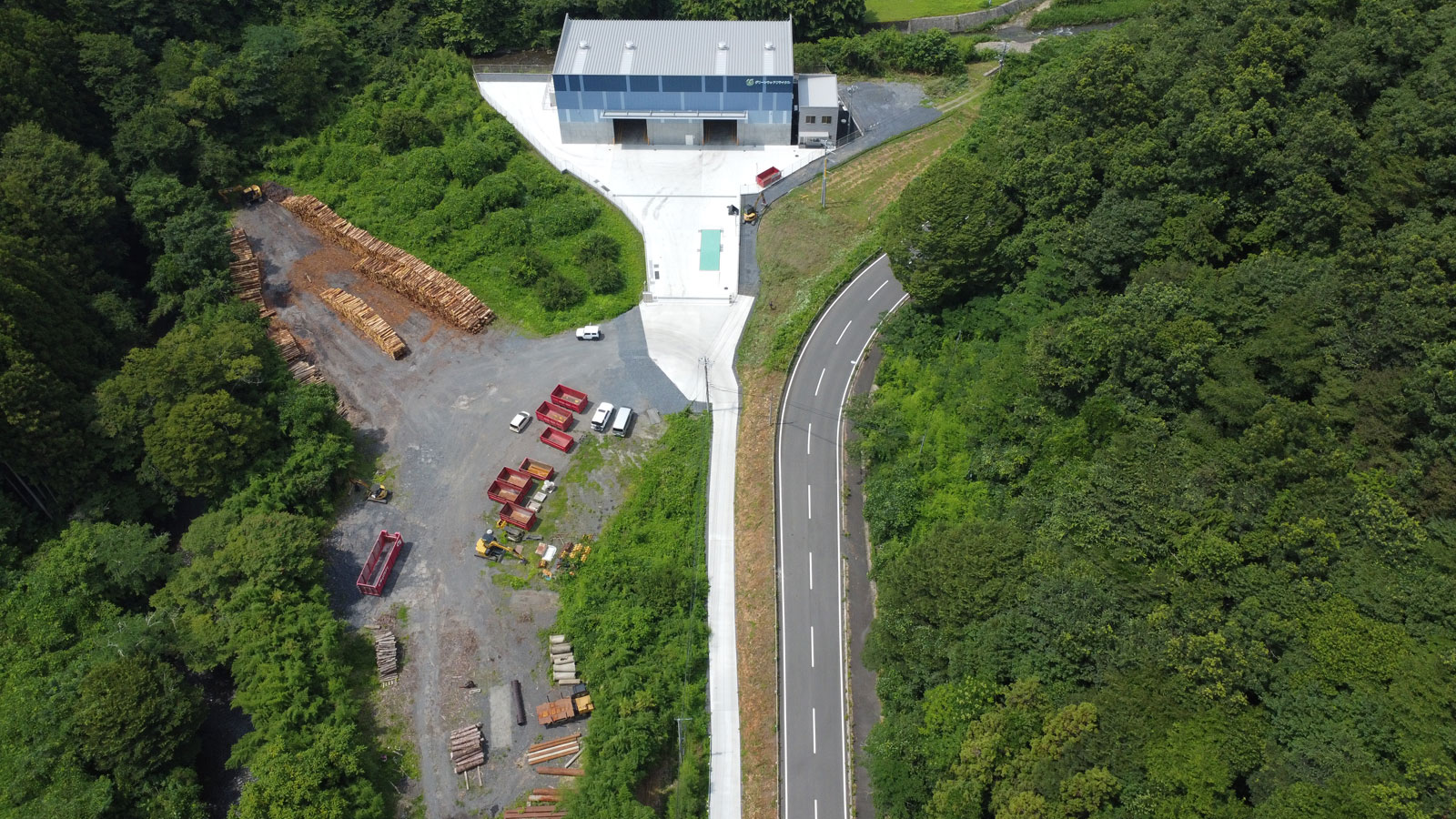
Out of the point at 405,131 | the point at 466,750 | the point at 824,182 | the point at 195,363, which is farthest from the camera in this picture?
the point at 405,131

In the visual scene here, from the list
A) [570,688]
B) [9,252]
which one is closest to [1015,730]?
[570,688]

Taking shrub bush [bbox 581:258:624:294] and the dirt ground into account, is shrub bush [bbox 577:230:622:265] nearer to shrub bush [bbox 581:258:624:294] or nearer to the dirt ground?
shrub bush [bbox 581:258:624:294]

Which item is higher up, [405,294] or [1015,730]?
[405,294]

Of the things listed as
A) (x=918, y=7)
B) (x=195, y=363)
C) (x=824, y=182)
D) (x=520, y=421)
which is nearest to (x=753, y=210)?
(x=824, y=182)

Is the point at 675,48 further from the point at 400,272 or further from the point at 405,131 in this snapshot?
the point at 400,272

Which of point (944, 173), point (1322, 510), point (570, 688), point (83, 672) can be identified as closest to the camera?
point (1322, 510)

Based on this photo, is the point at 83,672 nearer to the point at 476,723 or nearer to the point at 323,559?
the point at 323,559

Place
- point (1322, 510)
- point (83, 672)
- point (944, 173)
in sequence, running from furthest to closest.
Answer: point (944, 173), point (83, 672), point (1322, 510)
